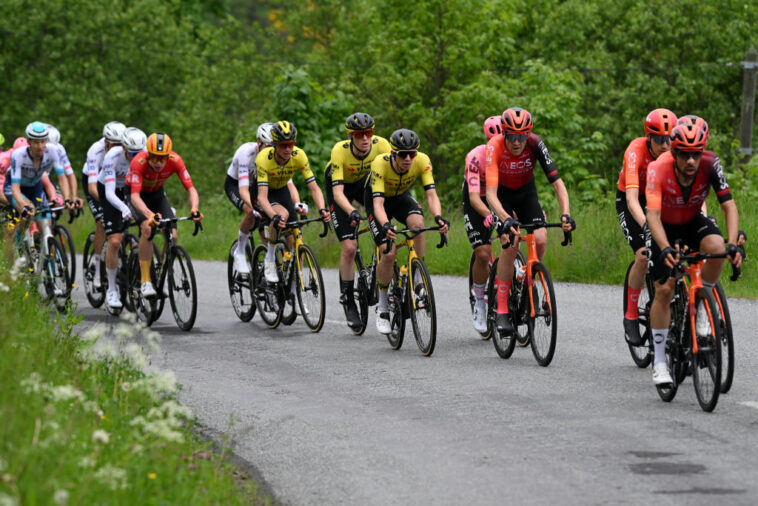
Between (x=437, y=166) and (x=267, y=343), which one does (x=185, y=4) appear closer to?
(x=437, y=166)

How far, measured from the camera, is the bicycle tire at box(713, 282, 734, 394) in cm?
730

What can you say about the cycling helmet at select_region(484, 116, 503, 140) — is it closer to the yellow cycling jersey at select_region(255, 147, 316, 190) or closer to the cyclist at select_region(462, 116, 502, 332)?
the cyclist at select_region(462, 116, 502, 332)

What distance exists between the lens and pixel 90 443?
5.57 m

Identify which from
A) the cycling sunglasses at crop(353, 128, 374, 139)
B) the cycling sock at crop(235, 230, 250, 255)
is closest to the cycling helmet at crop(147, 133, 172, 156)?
the cycling sock at crop(235, 230, 250, 255)

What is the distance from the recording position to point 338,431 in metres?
7.52

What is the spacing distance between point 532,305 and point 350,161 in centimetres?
272

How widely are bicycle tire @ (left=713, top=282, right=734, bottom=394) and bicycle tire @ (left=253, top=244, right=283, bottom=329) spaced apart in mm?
5838

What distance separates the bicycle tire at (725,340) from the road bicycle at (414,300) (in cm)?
289

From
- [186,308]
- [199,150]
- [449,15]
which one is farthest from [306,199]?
[199,150]

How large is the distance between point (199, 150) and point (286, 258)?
40473mm

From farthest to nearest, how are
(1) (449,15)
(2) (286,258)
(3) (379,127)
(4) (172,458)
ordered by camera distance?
(3) (379,127)
(1) (449,15)
(2) (286,258)
(4) (172,458)

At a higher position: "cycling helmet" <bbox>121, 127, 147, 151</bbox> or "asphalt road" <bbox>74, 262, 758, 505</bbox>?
"cycling helmet" <bbox>121, 127, 147, 151</bbox>

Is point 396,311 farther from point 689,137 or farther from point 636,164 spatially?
point 689,137

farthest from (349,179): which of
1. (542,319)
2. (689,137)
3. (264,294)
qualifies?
(689,137)
